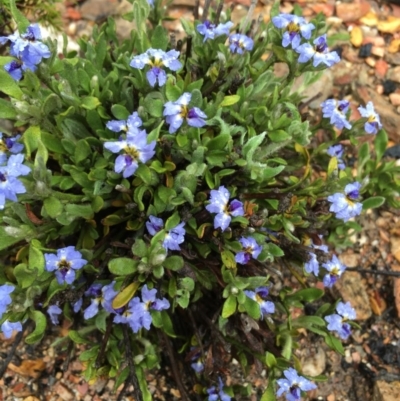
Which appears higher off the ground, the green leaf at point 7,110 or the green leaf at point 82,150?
the green leaf at point 7,110

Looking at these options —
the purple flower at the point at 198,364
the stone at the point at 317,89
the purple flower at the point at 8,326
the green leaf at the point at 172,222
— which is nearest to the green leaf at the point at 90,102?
the green leaf at the point at 172,222

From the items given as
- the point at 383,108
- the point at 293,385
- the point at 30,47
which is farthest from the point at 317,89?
the point at 30,47

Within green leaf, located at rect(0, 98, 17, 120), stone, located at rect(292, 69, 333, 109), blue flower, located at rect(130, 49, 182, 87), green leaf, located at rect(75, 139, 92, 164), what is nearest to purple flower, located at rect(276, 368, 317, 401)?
green leaf, located at rect(75, 139, 92, 164)

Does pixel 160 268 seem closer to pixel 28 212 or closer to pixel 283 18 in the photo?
pixel 28 212

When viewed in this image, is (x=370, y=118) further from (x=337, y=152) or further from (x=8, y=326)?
(x=8, y=326)

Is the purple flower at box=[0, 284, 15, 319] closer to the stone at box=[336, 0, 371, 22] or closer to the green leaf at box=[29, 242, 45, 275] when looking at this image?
the green leaf at box=[29, 242, 45, 275]

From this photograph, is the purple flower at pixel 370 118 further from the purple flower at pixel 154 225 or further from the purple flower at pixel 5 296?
the purple flower at pixel 5 296

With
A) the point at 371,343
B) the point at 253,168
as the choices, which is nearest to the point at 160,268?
the point at 253,168
